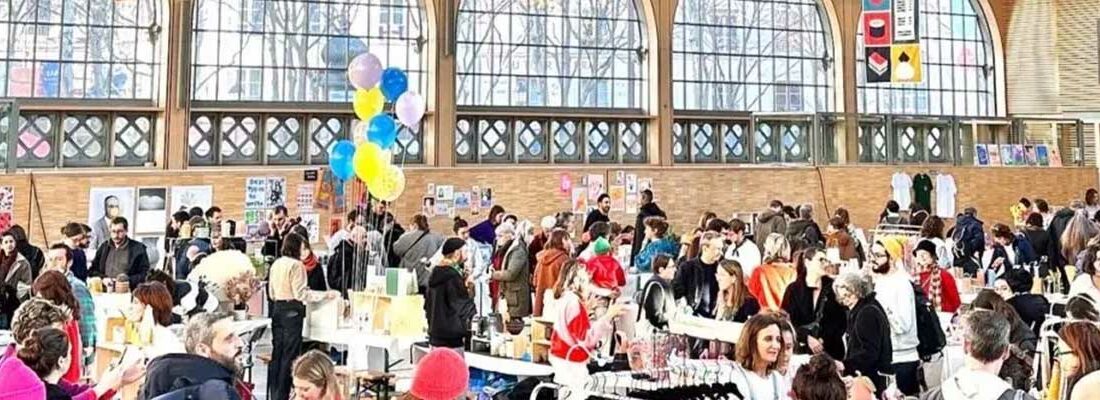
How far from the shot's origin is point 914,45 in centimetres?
1280

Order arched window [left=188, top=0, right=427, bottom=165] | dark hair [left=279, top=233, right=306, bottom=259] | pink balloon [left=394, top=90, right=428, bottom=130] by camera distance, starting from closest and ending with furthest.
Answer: dark hair [left=279, top=233, right=306, bottom=259], pink balloon [left=394, top=90, right=428, bottom=130], arched window [left=188, top=0, right=427, bottom=165]

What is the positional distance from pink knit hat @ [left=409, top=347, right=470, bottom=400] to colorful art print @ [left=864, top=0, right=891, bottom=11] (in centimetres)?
1106

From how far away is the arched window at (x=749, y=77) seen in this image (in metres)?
15.1

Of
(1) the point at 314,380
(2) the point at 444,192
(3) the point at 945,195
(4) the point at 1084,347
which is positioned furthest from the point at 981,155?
(1) the point at 314,380

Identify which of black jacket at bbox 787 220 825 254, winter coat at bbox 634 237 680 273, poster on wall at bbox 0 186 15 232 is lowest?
winter coat at bbox 634 237 680 273

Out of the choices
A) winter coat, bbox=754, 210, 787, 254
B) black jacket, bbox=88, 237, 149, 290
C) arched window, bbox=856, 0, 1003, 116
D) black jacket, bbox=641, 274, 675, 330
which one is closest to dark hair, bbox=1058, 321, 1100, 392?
black jacket, bbox=641, 274, 675, 330

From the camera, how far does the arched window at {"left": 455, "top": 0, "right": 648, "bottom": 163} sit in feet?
45.7

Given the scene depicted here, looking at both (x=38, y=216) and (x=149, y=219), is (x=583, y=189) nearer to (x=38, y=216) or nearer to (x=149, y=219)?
(x=149, y=219)

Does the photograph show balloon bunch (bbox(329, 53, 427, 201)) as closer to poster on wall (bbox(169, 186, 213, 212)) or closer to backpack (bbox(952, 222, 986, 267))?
poster on wall (bbox(169, 186, 213, 212))

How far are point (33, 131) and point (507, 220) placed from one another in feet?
19.7

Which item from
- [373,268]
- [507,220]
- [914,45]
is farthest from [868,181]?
[373,268]

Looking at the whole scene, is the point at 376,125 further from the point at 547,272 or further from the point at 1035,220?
the point at 1035,220

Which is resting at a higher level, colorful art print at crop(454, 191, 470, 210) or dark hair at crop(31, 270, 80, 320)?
colorful art print at crop(454, 191, 470, 210)

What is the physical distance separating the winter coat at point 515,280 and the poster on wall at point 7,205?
6085mm
